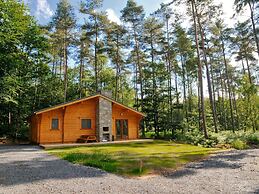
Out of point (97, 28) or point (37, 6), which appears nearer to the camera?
point (97, 28)

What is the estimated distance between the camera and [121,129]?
20.6 metres

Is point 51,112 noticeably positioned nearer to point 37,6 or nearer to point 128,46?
point 128,46

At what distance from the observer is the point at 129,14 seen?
24578 mm

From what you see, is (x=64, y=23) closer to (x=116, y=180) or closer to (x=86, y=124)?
(x=86, y=124)

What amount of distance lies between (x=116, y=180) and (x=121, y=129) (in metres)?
13.7

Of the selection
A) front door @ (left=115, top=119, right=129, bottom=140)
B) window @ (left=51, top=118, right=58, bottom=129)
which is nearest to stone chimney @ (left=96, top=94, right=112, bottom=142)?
front door @ (left=115, top=119, right=129, bottom=140)

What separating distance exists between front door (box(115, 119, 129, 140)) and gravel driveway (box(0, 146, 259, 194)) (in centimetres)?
1149

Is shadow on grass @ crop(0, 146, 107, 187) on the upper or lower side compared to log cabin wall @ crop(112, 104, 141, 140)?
lower

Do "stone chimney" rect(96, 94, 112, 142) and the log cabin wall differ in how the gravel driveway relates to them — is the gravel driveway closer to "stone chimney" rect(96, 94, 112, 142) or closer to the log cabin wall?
"stone chimney" rect(96, 94, 112, 142)

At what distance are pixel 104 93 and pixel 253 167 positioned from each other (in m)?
13.4

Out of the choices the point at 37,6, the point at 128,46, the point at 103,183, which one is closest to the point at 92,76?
the point at 128,46

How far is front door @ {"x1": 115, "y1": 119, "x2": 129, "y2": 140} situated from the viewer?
20.4 meters

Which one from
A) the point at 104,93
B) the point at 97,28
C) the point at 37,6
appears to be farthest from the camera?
the point at 37,6

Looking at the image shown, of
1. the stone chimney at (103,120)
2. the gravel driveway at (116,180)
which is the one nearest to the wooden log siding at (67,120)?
the stone chimney at (103,120)
